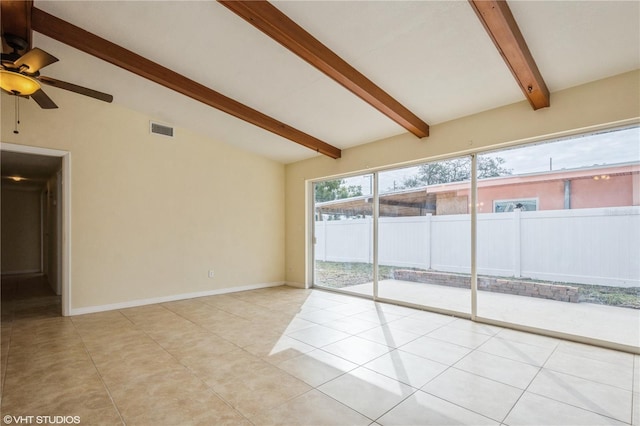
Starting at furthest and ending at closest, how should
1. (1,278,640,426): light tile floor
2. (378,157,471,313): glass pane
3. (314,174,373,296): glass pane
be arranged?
(314,174,373,296): glass pane → (378,157,471,313): glass pane → (1,278,640,426): light tile floor

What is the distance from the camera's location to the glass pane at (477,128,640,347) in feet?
10.7

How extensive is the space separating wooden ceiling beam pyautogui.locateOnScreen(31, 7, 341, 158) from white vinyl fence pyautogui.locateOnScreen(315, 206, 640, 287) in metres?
2.44

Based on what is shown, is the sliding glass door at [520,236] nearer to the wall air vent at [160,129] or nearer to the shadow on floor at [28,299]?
the wall air vent at [160,129]

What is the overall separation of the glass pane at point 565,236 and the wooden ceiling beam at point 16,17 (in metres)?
5.04

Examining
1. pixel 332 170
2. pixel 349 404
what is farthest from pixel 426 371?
pixel 332 170

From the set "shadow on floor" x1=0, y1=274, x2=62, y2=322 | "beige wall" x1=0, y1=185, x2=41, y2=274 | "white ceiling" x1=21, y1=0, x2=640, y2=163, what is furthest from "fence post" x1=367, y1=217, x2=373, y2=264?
"beige wall" x1=0, y1=185, x2=41, y2=274

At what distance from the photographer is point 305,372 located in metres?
2.72

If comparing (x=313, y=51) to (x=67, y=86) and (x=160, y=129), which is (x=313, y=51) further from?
(x=160, y=129)

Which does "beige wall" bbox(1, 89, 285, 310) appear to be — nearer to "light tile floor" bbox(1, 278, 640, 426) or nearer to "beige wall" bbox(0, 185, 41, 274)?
"light tile floor" bbox(1, 278, 640, 426)

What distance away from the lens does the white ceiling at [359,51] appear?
262 cm

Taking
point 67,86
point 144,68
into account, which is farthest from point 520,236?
point 67,86

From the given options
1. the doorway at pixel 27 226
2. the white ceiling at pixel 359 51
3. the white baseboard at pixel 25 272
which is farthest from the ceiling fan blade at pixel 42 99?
the white baseboard at pixel 25 272
